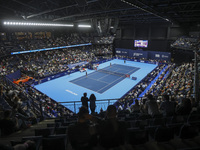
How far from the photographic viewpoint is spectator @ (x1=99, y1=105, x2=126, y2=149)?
2.93 m

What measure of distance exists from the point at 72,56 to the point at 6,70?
19.8 meters

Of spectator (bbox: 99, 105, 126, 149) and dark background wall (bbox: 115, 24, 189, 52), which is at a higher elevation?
dark background wall (bbox: 115, 24, 189, 52)

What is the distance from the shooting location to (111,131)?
2.94 metres

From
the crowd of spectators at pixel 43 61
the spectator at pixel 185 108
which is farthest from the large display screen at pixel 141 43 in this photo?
the spectator at pixel 185 108

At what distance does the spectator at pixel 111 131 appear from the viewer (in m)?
2.93

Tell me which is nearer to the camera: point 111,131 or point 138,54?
point 111,131

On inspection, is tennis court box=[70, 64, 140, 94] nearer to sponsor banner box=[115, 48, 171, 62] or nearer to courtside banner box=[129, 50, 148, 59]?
courtside banner box=[129, 50, 148, 59]

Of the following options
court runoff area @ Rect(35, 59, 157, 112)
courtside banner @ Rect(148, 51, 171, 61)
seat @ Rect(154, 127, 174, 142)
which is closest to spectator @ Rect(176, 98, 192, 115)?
seat @ Rect(154, 127, 174, 142)

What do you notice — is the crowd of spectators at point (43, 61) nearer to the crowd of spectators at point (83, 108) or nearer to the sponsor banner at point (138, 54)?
the crowd of spectators at point (83, 108)

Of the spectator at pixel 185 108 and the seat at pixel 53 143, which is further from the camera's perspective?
the spectator at pixel 185 108

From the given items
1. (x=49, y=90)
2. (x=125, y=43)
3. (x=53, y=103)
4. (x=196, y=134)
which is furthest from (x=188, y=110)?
(x=125, y=43)

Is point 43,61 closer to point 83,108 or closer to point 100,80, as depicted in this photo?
point 100,80

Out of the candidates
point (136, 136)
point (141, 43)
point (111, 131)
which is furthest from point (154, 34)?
point (111, 131)

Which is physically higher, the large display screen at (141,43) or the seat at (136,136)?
the large display screen at (141,43)
